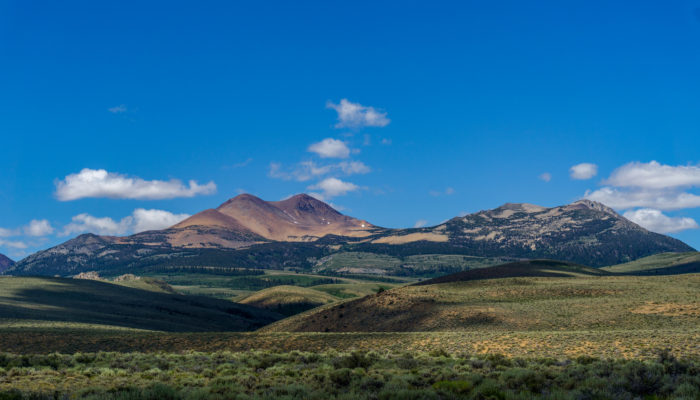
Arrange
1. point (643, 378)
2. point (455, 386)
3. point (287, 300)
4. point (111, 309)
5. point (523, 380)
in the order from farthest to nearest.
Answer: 1. point (287, 300)
2. point (111, 309)
3. point (523, 380)
4. point (643, 378)
5. point (455, 386)

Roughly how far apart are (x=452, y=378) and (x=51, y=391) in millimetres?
14772

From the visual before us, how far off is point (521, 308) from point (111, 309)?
7765 cm

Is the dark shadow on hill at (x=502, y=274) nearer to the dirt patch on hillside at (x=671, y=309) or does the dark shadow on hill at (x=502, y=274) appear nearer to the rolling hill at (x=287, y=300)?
the dirt patch on hillside at (x=671, y=309)

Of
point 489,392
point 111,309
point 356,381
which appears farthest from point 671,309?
point 111,309

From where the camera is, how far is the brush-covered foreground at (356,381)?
17.3 m

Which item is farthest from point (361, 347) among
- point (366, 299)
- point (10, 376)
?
point (366, 299)

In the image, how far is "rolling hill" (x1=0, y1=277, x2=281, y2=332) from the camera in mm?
83938

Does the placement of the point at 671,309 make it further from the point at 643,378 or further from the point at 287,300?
the point at 287,300

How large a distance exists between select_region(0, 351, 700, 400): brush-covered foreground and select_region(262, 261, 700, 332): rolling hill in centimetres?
3411

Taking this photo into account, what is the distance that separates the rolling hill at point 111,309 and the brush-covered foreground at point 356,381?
51490 mm

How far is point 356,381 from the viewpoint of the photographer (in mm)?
20281

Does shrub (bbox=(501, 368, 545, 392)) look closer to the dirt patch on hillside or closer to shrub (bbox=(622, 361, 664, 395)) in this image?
shrub (bbox=(622, 361, 664, 395))

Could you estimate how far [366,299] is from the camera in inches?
3521

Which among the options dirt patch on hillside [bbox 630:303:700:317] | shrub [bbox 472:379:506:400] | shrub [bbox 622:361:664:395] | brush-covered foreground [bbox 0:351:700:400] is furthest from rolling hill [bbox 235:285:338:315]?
shrub [bbox 472:379:506:400]
